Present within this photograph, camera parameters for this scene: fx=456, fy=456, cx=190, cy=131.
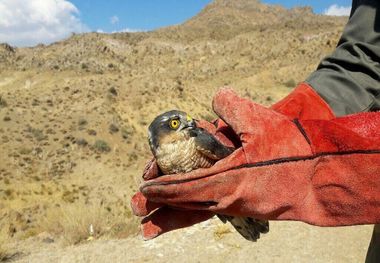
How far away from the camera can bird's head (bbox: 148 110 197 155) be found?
→ 4.78 feet

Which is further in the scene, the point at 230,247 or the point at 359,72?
the point at 230,247

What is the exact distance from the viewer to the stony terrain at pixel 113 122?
636cm

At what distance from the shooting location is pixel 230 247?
19.8 ft

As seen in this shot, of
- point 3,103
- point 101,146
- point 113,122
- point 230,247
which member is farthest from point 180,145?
point 3,103

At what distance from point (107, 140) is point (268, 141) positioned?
861 inches

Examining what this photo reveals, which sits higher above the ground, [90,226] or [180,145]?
[180,145]

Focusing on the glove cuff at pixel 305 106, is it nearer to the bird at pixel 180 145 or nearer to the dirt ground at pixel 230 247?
the bird at pixel 180 145

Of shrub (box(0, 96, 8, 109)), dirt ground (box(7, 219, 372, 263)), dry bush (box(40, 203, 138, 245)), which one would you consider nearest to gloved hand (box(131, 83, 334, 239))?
dirt ground (box(7, 219, 372, 263))

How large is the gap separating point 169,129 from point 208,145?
0.45 feet

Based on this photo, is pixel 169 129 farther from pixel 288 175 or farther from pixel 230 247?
pixel 230 247

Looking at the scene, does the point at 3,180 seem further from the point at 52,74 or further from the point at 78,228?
the point at 52,74

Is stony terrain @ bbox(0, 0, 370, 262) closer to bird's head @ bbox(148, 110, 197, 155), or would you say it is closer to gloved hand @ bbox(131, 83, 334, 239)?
gloved hand @ bbox(131, 83, 334, 239)

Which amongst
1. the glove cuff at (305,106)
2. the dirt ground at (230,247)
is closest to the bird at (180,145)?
the glove cuff at (305,106)

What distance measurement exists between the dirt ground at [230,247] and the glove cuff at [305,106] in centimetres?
420
